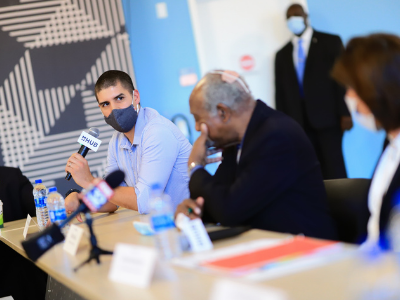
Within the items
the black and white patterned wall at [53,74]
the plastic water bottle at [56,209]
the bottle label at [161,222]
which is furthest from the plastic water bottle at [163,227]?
the black and white patterned wall at [53,74]

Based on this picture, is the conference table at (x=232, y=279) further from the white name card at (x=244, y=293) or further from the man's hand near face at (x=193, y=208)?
the man's hand near face at (x=193, y=208)

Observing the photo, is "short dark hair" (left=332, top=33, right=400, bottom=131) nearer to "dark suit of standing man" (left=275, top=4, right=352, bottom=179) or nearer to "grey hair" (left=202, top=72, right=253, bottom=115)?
"grey hair" (left=202, top=72, right=253, bottom=115)

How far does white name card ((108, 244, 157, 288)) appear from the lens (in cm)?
120

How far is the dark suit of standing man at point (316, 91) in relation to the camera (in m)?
4.88

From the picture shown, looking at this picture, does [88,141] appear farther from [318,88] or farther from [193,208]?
[318,88]

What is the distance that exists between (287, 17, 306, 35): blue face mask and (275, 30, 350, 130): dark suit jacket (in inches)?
5.9

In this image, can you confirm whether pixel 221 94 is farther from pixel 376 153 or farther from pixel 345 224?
pixel 376 153

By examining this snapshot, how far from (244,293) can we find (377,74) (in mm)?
850

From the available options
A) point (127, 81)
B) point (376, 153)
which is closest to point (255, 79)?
point (376, 153)

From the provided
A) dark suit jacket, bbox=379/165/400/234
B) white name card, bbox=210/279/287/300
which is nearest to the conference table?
white name card, bbox=210/279/287/300

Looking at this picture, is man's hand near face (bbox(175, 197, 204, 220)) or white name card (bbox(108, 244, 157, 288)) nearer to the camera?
white name card (bbox(108, 244, 157, 288))

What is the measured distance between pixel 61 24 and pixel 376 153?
3.54m

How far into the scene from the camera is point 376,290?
0.97 m

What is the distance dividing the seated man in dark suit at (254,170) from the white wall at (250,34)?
3499 millimetres
